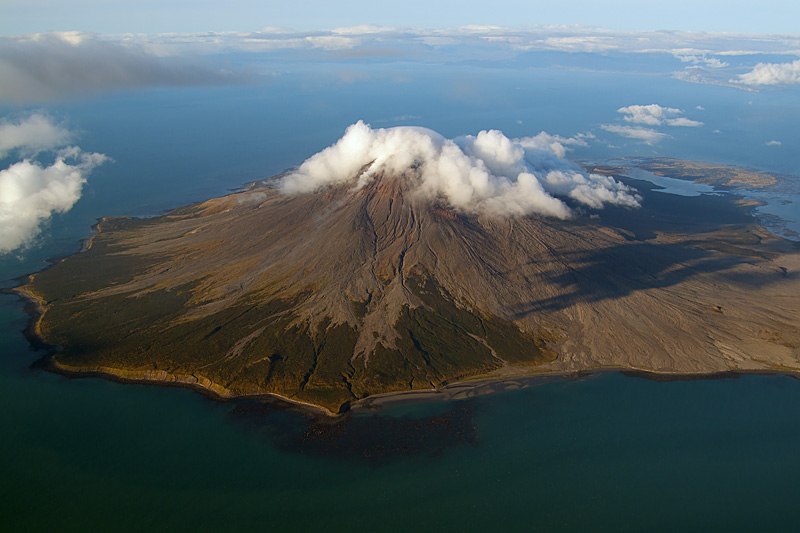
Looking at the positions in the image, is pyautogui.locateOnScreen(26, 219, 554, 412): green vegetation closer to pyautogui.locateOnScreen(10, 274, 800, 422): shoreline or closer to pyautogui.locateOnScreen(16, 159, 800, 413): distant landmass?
pyautogui.locateOnScreen(16, 159, 800, 413): distant landmass

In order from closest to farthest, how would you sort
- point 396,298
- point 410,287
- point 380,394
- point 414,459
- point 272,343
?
point 414,459 < point 380,394 < point 272,343 < point 396,298 < point 410,287

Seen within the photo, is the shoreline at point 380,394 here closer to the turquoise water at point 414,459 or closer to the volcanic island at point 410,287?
the volcanic island at point 410,287

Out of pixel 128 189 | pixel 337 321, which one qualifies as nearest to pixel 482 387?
pixel 337 321

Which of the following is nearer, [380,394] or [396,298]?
[380,394]

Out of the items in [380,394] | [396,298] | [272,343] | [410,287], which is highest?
[410,287]

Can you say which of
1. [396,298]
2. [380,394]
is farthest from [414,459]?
[396,298]

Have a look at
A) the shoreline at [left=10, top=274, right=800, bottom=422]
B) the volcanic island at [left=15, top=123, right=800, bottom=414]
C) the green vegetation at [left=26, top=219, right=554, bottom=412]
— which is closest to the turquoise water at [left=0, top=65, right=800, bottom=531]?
the shoreline at [left=10, top=274, right=800, bottom=422]

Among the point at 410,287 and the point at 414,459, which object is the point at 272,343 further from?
the point at 414,459
